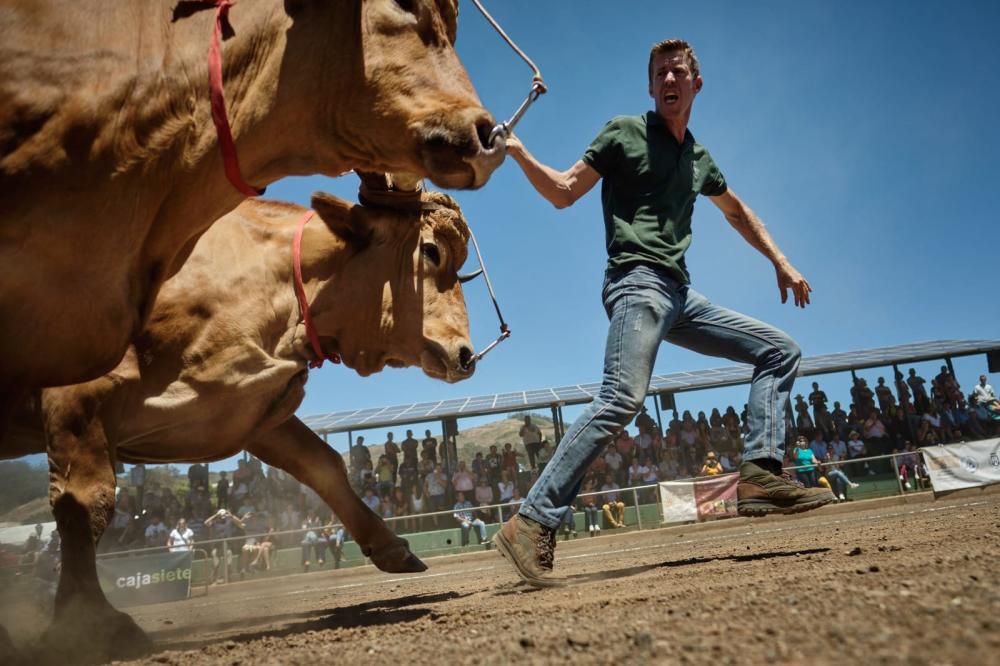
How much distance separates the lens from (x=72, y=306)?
81.0 inches

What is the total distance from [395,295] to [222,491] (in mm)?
13879

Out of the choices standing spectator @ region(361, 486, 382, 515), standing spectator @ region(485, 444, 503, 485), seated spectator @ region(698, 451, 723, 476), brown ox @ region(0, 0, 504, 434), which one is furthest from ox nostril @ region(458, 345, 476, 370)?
standing spectator @ region(485, 444, 503, 485)

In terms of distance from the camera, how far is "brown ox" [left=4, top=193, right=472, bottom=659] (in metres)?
2.88

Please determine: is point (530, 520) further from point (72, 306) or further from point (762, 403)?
point (72, 306)

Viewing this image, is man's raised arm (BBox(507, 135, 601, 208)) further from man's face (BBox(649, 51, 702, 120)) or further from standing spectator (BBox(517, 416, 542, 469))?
standing spectator (BBox(517, 416, 542, 469))

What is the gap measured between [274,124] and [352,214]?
88.3 inches

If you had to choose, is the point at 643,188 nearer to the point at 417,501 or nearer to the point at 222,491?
the point at 417,501

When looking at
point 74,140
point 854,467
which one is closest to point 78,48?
point 74,140

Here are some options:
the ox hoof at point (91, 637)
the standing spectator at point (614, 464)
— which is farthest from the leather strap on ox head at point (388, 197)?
the standing spectator at point (614, 464)

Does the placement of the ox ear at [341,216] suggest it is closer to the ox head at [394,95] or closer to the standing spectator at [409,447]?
the ox head at [394,95]

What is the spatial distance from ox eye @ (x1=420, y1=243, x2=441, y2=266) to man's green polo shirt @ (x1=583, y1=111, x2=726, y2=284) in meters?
1.48

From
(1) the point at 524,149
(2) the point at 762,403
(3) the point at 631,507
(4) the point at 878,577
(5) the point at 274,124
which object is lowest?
(3) the point at 631,507

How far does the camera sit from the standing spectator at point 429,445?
740 inches

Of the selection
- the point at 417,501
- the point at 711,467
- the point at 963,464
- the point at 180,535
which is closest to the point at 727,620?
the point at 963,464
